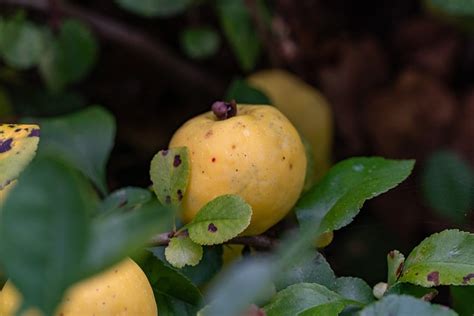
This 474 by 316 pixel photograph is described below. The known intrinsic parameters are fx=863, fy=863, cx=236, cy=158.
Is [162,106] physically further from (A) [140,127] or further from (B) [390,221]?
(B) [390,221]

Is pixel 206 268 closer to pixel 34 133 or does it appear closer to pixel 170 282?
pixel 170 282

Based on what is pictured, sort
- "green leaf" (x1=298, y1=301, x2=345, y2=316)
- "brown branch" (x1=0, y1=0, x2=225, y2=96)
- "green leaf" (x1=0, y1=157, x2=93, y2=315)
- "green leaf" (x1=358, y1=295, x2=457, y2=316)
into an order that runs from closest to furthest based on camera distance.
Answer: "green leaf" (x1=0, y1=157, x2=93, y2=315)
"green leaf" (x1=358, y1=295, x2=457, y2=316)
"green leaf" (x1=298, y1=301, x2=345, y2=316)
"brown branch" (x1=0, y1=0, x2=225, y2=96)

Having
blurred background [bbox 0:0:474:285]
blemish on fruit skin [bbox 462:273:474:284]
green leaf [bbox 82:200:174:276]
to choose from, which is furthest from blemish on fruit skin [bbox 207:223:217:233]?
blurred background [bbox 0:0:474:285]

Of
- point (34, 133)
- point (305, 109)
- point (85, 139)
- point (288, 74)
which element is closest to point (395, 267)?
point (34, 133)

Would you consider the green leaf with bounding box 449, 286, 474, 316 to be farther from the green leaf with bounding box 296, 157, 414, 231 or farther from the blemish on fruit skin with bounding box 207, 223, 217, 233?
the blemish on fruit skin with bounding box 207, 223, 217, 233

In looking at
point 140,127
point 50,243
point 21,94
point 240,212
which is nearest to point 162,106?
point 140,127

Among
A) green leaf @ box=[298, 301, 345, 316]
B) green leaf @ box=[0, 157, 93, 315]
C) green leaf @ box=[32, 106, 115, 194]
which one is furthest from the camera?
green leaf @ box=[32, 106, 115, 194]
